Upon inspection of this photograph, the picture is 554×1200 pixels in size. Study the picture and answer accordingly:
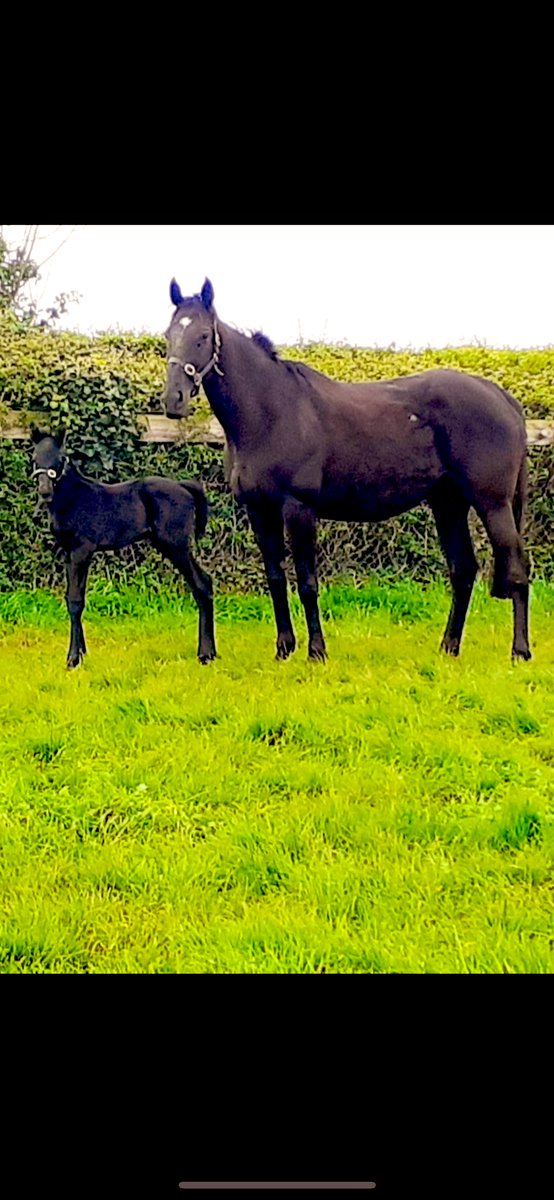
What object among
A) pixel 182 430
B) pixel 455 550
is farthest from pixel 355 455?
pixel 182 430

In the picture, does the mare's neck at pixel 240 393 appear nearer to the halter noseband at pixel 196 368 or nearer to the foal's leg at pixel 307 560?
the halter noseband at pixel 196 368

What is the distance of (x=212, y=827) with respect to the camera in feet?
7.55

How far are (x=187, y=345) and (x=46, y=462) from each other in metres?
0.67

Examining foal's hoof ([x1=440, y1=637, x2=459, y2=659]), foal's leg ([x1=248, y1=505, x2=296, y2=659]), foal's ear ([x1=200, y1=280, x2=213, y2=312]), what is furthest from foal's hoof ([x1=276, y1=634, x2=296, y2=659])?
foal's ear ([x1=200, y1=280, x2=213, y2=312])

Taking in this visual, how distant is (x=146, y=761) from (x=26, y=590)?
8.34 feet

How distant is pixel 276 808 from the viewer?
2387mm

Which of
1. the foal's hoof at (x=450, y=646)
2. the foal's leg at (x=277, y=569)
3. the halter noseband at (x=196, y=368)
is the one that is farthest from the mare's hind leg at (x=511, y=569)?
the halter noseband at (x=196, y=368)

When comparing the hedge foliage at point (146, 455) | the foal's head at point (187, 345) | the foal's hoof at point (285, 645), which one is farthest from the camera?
the hedge foliage at point (146, 455)

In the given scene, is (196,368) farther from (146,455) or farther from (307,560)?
(146,455)

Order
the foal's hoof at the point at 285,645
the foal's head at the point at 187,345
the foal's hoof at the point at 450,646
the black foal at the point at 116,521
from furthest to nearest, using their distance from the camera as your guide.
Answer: the foal's hoof at the point at 450,646, the foal's hoof at the point at 285,645, the black foal at the point at 116,521, the foal's head at the point at 187,345

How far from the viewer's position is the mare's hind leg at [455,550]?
3932mm

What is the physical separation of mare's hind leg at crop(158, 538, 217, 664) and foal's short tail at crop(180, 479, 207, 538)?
93 millimetres
